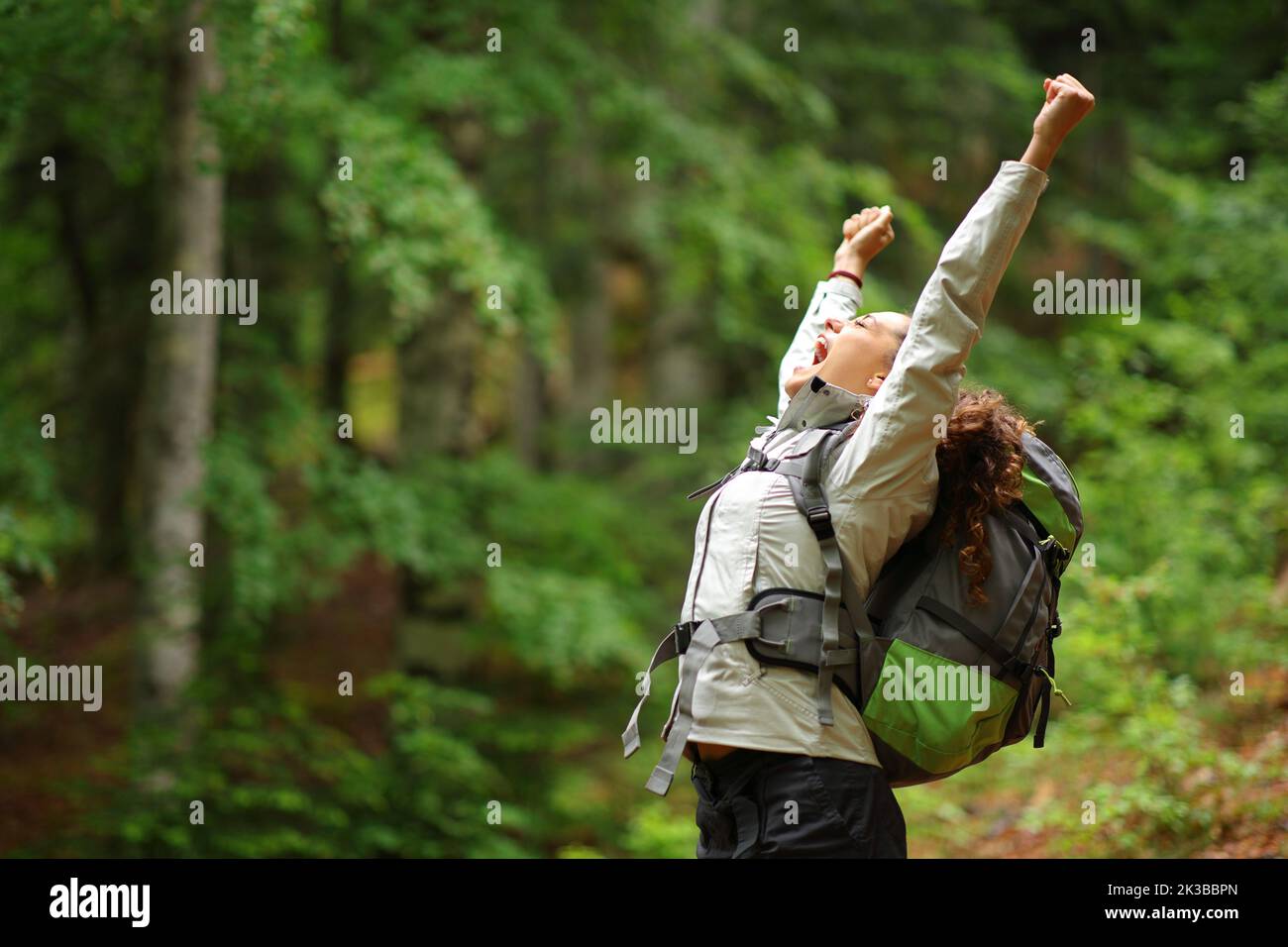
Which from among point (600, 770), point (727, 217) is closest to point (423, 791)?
point (600, 770)

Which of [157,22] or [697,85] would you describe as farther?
[697,85]

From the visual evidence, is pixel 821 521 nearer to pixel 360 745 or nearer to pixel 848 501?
pixel 848 501

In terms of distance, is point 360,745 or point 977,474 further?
point 360,745

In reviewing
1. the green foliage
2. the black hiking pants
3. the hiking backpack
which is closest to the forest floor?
the green foliage

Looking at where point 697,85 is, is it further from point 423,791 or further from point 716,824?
point 716,824

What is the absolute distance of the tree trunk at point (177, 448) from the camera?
7.95 meters

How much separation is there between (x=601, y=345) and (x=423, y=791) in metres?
9.96

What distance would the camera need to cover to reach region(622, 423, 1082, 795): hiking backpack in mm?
2832

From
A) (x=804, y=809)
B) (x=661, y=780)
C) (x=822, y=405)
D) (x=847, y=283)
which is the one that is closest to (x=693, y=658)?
(x=661, y=780)

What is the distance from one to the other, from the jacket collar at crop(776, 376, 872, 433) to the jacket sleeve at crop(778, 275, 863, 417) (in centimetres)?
58

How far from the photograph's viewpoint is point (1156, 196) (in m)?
11.9

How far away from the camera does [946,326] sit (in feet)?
9.03

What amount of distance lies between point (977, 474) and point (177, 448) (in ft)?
21.6

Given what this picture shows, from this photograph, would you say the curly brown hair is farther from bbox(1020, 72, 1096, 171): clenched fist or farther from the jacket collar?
bbox(1020, 72, 1096, 171): clenched fist
